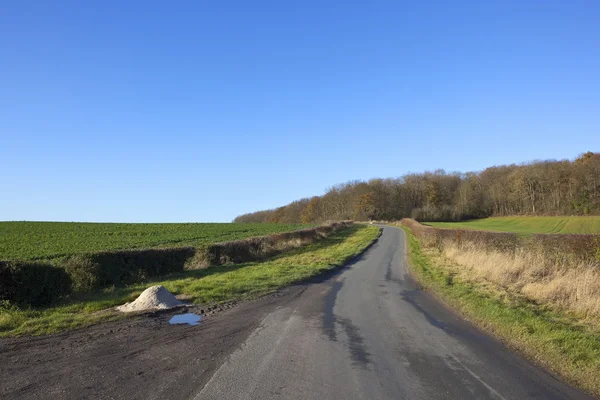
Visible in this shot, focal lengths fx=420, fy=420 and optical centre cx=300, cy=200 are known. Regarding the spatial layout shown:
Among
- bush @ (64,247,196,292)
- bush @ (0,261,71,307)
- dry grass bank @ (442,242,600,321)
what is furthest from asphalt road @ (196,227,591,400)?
bush @ (64,247,196,292)

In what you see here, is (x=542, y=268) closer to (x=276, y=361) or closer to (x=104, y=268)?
(x=276, y=361)

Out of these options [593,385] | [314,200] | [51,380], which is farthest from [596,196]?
[51,380]

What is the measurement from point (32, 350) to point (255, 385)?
14.1ft

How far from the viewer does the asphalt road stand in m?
5.29

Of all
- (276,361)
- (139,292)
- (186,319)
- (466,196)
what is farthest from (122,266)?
(466,196)

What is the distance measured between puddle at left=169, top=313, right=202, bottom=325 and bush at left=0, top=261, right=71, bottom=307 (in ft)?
16.7

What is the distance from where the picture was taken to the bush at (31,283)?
462 inches

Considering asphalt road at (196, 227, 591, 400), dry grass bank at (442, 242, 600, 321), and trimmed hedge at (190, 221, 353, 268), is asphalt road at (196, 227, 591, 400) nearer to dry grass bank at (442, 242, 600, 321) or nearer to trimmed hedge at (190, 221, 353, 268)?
dry grass bank at (442, 242, 600, 321)

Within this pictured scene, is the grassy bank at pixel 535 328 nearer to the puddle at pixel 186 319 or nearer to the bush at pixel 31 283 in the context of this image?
the puddle at pixel 186 319

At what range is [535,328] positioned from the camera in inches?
326

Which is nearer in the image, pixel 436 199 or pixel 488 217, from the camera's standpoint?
pixel 488 217

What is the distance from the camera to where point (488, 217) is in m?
97.5

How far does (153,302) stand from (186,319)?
176 cm

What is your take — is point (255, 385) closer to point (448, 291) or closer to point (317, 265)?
point (448, 291)
